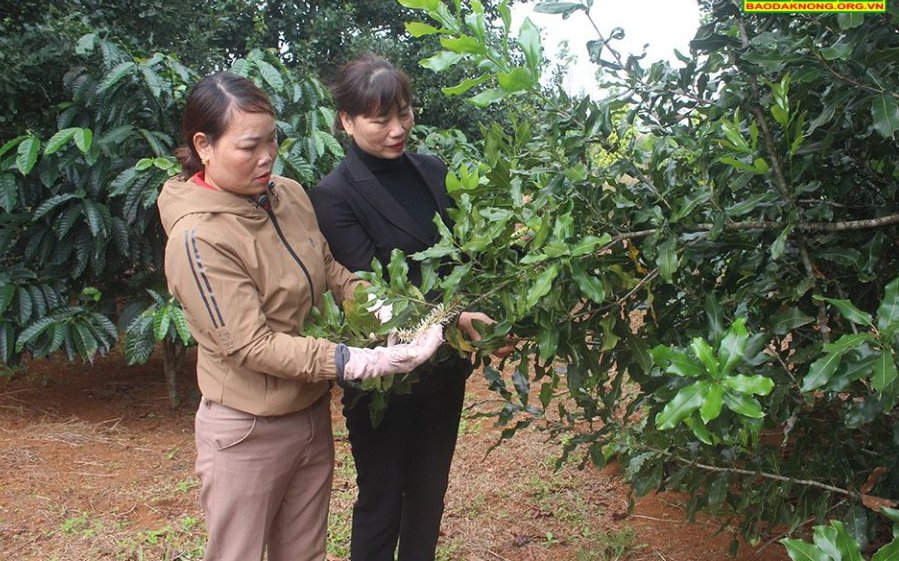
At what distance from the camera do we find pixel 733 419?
142 centimetres

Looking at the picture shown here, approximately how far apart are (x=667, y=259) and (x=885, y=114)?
46 cm

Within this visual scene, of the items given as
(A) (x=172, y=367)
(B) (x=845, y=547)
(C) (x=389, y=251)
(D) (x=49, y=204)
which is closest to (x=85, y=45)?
(D) (x=49, y=204)

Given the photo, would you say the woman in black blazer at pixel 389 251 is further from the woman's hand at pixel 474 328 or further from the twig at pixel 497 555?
the twig at pixel 497 555

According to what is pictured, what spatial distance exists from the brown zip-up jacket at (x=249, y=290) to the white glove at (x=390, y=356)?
0.05 meters

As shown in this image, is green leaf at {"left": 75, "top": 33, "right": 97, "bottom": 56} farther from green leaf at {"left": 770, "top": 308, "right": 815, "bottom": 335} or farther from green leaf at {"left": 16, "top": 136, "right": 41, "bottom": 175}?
green leaf at {"left": 770, "top": 308, "right": 815, "bottom": 335}

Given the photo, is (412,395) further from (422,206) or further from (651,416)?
(651,416)

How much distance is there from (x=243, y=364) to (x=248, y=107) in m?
0.61

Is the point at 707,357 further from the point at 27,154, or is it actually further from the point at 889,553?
the point at 27,154

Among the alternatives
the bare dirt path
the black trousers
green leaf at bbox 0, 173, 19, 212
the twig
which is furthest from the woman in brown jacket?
green leaf at bbox 0, 173, 19, 212

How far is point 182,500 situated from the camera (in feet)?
12.6

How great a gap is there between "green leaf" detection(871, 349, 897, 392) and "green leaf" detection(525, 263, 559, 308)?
569 mm

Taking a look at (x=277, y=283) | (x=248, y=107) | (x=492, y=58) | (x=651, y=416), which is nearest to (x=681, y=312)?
(x=651, y=416)

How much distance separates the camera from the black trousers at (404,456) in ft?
7.88

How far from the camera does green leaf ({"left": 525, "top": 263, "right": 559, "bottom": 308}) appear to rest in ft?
5.19
